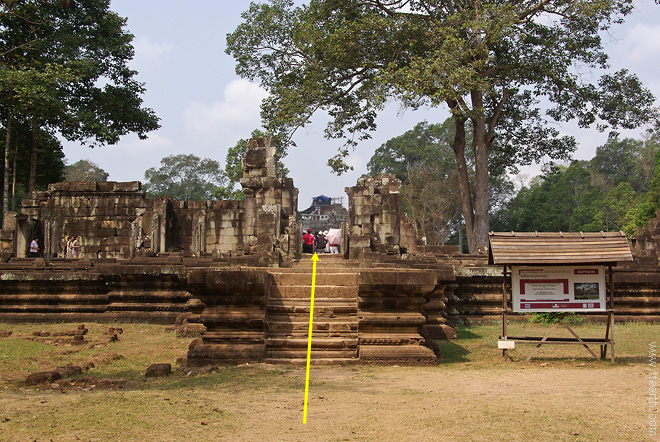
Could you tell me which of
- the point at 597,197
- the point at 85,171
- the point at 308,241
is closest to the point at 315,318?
the point at 308,241

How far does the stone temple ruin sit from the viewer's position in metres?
7.32

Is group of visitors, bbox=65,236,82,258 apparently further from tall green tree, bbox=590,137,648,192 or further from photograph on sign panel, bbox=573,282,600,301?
tall green tree, bbox=590,137,648,192

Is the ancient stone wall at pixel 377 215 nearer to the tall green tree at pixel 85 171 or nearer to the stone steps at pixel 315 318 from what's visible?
the stone steps at pixel 315 318

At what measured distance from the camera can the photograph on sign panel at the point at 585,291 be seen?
780cm

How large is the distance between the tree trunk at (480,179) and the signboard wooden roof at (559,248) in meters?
16.1

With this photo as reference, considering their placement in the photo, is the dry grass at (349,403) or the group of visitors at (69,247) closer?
the dry grass at (349,403)

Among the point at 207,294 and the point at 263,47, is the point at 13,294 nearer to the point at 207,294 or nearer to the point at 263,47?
the point at 207,294

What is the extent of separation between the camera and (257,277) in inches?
287

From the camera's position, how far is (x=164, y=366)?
6.73 metres

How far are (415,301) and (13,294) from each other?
858 centimetres

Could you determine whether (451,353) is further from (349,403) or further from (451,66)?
(451,66)

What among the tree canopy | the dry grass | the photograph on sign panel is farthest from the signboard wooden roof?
the tree canopy

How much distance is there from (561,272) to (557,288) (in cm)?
20

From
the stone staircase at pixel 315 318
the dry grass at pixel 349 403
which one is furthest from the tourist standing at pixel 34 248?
the stone staircase at pixel 315 318
